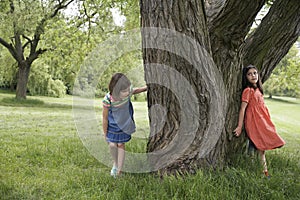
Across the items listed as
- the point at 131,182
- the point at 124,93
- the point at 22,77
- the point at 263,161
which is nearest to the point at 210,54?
the point at 124,93

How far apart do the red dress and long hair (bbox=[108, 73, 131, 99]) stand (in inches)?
59.0

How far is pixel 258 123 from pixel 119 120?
67.7 inches

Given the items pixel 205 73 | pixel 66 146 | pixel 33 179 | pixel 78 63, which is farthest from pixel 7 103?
pixel 205 73

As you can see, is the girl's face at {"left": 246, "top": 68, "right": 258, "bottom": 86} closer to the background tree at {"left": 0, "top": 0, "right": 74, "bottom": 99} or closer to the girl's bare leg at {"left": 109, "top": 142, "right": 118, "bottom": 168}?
the girl's bare leg at {"left": 109, "top": 142, "right": 118, "bottom": 168}

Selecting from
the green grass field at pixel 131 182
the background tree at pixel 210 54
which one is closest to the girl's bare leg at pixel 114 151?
the green grass field at pixel 131 182

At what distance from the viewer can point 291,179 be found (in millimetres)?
3404

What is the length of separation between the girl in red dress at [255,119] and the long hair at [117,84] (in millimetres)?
1481

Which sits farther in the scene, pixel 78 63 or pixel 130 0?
pixel 78 63

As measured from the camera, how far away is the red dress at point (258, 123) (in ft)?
13.0

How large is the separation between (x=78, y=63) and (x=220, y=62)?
1185cm

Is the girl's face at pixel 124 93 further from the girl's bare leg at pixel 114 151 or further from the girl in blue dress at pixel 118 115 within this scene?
the girl's bare leg at pixel 114 151

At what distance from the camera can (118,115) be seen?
379 cm

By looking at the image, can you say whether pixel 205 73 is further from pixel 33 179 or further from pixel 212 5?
pixel 33 179

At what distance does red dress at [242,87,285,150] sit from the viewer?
13.0 feet
